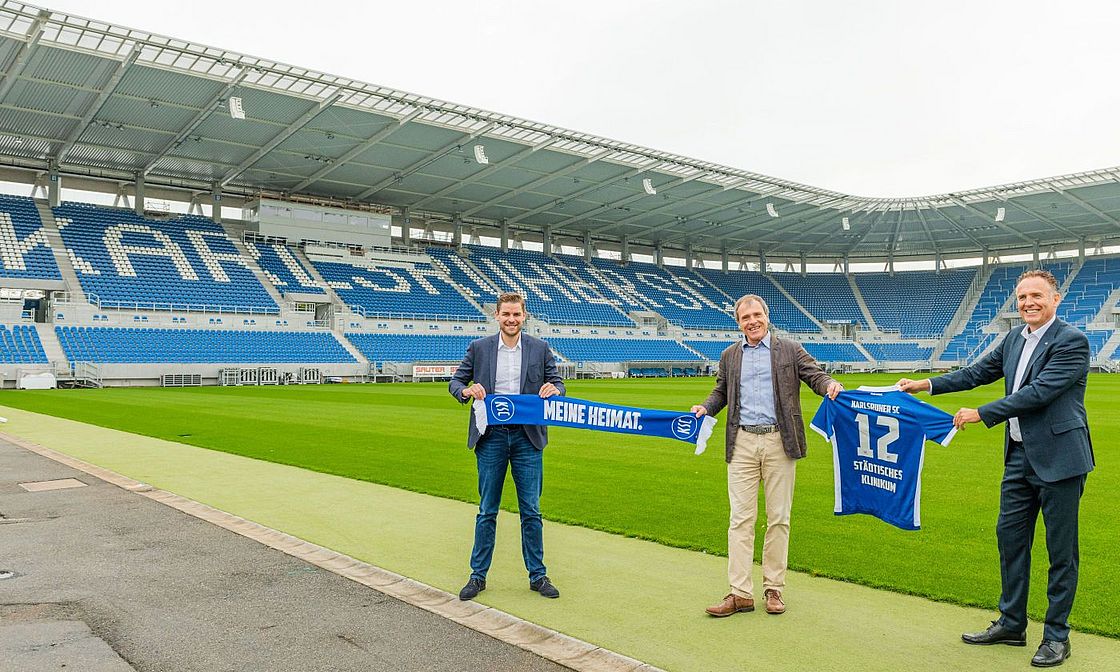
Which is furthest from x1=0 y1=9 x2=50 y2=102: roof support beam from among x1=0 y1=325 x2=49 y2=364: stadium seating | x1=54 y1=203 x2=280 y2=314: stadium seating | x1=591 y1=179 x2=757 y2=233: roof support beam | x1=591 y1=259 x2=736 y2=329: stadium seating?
x1=591 y1=259 x2=736 y2=329: stadium seating

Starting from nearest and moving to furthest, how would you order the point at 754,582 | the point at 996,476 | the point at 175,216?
the point at 754,582 → the point at 996,476 → the point at 175,216

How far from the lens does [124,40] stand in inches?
1112

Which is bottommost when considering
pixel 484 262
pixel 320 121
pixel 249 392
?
pixel 249 392

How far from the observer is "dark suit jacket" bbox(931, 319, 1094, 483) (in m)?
4.29

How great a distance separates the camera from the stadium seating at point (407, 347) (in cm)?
4453

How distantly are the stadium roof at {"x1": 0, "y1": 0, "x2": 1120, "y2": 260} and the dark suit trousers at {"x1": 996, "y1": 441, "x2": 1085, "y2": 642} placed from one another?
3120cm

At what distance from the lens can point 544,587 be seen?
18.1 ft

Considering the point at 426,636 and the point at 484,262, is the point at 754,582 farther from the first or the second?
the point at 484,262

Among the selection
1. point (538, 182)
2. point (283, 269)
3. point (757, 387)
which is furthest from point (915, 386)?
point (283, 269)

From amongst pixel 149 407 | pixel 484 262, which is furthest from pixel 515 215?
pixel 149 407

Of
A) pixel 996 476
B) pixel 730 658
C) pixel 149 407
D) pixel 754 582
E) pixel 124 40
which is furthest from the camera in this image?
pixel 124 40

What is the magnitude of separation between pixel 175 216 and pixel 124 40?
2119cm

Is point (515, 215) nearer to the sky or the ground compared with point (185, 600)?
nearer to the sky

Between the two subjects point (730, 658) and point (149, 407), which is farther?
point (149, 407)
